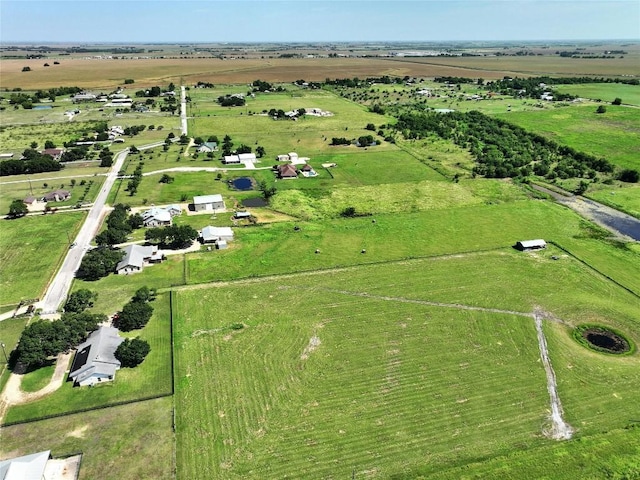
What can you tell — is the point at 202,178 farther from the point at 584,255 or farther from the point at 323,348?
the point at 584,255

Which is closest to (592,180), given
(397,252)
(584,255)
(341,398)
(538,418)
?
(584,255)

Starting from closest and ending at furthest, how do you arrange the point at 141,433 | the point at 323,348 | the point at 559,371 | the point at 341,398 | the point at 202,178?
the point at 141,433, the point at 341,398, the point at 559,371, the point at 323,348, the point at 202,178

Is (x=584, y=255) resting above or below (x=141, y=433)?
above

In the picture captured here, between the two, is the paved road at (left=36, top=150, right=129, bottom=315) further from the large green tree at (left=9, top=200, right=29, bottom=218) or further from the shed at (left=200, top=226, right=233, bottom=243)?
the shed at (left=200, top=226, right=233, bottom=243)

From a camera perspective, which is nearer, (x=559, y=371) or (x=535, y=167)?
(x=559, y=371)

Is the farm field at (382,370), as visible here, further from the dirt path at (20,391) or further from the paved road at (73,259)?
the paved road at (73,259)

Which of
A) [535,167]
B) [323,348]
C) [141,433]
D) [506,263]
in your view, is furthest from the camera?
[535,167]
